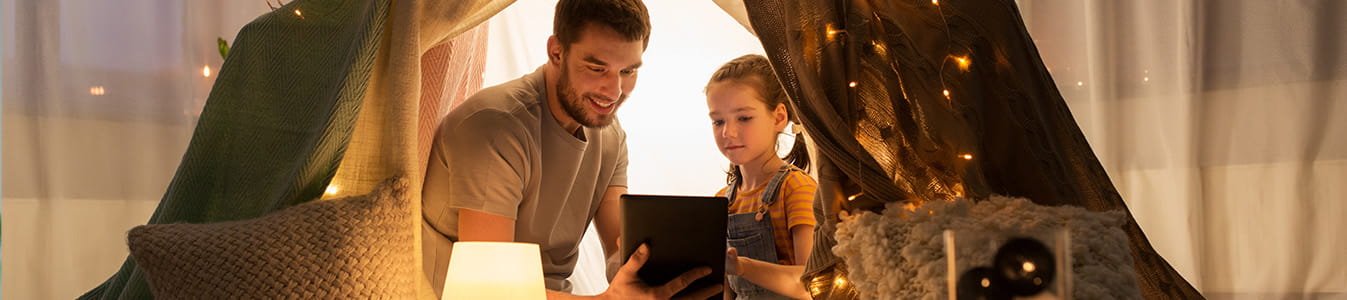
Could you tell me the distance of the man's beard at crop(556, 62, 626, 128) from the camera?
2.06 m

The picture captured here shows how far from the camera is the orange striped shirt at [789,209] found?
1994mm

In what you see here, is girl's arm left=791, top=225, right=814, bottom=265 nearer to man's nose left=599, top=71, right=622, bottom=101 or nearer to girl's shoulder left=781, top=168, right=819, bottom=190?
girl's shoulder left=781, top=168, right=819, bottom=190

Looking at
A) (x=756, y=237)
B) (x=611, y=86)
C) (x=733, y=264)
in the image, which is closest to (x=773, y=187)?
(x=756, y=237)

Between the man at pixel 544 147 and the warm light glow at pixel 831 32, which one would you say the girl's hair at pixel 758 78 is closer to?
the man at pixel 544 147

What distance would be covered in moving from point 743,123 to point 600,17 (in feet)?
1.30

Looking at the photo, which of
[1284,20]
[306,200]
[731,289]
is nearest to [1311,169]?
[1284,20]

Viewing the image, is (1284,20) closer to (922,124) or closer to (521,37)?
(922,124)

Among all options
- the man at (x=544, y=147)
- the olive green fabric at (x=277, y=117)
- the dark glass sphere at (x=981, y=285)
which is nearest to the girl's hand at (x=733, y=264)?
the man at (x=544, y=147)

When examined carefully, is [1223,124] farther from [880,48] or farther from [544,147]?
[544,147]

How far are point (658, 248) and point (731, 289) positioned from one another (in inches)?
21.1

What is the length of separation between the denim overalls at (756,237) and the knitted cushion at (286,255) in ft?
2.54

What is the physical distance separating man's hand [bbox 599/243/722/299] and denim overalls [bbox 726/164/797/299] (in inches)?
13.4

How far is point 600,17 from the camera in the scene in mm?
2025

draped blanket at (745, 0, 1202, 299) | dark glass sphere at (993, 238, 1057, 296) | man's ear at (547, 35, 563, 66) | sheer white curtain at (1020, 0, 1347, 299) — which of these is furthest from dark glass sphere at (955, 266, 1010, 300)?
sheer white curtain at (1020, 0, 1347, 299)
